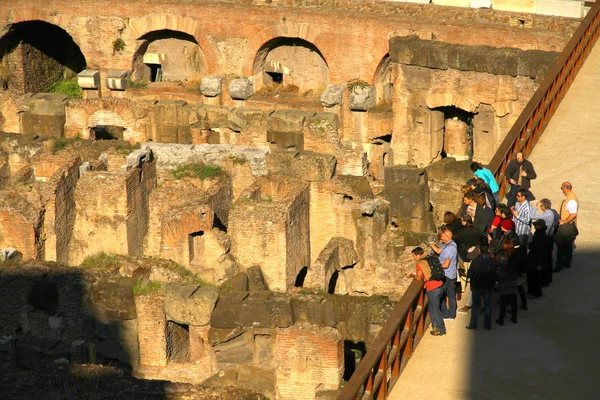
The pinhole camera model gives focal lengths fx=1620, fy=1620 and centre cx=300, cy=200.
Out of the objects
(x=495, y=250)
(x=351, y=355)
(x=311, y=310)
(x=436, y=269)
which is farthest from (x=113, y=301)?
(x=436, y=269)

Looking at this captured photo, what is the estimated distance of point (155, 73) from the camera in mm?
33969

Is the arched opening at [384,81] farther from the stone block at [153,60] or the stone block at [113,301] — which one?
the stone block at [113,301]

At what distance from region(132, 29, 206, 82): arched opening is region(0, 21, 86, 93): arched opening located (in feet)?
5.68

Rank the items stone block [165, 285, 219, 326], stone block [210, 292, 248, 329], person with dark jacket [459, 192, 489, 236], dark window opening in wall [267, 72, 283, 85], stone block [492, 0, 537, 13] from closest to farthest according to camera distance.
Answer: person with dark jacket [459, 192, 489, 236] → stone block [210, 292, 248, 329] → stone block [165, 285, 219, 326] → stone block [492, 0, 537, 13] → dark window opening in wall [267, 72, 283, 85]

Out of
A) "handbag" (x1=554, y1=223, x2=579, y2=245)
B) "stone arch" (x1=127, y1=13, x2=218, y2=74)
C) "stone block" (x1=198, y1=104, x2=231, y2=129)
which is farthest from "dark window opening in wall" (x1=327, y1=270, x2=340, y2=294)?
"stone arch" (x1=127, y1=13, x2=218, y2=74)

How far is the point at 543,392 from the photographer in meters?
14.4

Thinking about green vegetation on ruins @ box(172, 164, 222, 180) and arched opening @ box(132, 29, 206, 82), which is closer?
green vegetation on ruins @ box(172, 164, 222, 180)

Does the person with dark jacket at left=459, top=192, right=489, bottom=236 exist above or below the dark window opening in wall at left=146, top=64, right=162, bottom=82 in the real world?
below

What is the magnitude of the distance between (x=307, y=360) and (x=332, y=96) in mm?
10567

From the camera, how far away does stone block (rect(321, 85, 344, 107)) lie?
1216 inches

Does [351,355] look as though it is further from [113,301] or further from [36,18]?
[36,18]

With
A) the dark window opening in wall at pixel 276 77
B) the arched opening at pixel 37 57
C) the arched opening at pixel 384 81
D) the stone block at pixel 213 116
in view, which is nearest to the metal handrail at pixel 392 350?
the stone block at pixel 213 116

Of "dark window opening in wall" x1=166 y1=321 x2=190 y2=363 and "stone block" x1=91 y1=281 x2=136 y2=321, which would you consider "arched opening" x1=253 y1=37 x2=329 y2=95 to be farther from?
"stone block" x1=91 y1=281 x2=136 y2=321

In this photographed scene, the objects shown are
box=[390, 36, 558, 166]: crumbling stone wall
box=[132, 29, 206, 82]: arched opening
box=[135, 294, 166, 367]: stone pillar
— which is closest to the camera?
box=[135, 294, 166, 367]: stone pillar
